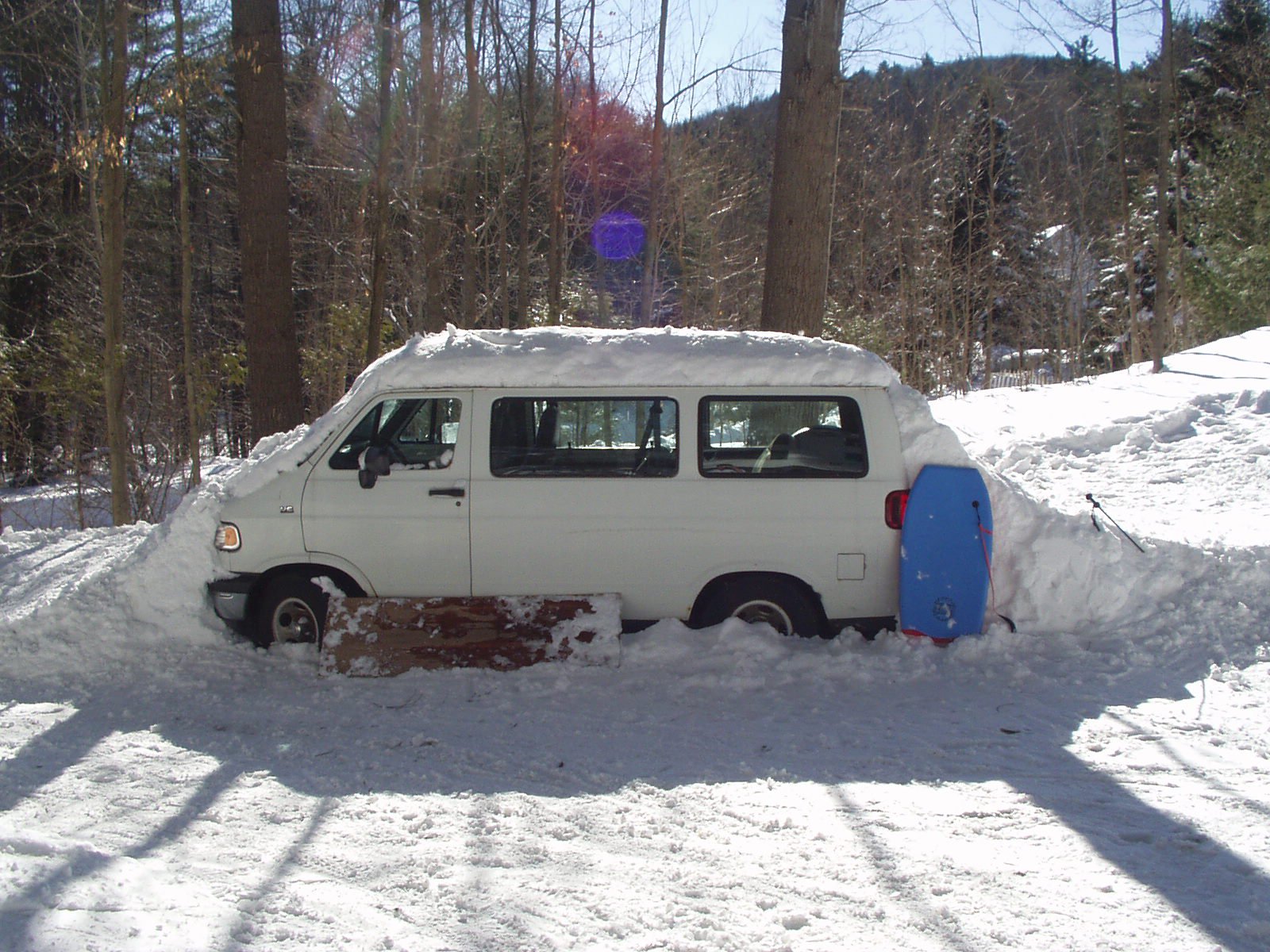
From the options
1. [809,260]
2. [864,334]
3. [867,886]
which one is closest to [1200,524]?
[809,260]

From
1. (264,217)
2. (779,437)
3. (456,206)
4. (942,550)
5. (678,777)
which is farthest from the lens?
(456,206)

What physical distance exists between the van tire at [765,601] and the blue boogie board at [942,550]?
23.7 inches

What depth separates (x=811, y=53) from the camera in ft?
30.3

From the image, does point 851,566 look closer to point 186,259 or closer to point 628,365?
point 628,365

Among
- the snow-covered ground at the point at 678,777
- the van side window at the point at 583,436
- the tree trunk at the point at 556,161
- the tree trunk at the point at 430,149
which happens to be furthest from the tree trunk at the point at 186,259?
the van side window at the point at 583,436

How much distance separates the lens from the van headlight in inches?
239

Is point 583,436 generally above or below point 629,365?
below

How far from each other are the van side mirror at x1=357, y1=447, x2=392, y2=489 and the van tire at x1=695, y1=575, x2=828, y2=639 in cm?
224

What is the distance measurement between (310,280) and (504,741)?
2437 cm

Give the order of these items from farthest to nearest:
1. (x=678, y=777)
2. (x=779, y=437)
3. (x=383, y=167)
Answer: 1. (x=383, y=167)
2. (x=779, y=437)
3. (x=678, y=777)

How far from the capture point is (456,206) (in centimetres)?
2436

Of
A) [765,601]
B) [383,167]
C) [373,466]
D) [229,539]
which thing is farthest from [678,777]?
[383,167]

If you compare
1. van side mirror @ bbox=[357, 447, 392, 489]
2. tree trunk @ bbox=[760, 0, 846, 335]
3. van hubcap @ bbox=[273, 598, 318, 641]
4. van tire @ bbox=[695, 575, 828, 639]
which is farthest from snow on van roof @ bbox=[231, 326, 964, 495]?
tree trunk @ bbox=[760, 0, 846, 335]

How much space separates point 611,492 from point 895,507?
1840 millimetres
